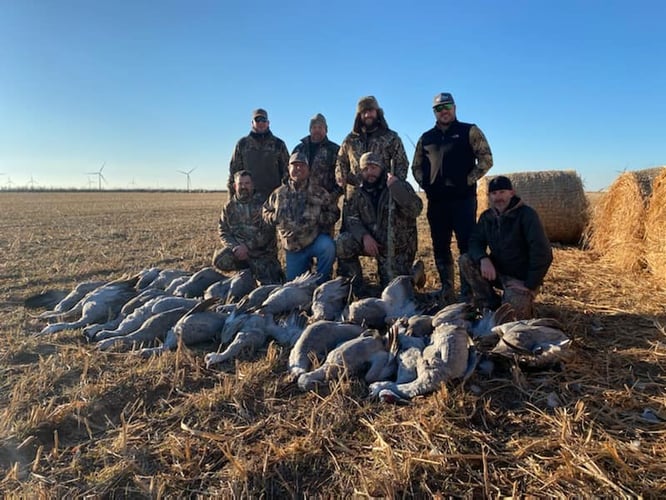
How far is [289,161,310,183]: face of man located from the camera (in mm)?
5695

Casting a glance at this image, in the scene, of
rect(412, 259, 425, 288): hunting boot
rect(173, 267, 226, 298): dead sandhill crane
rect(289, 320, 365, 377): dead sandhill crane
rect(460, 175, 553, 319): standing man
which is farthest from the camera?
rect(173, 267, 226, 298): dead sandhill crane

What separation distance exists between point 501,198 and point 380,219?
1.64 m

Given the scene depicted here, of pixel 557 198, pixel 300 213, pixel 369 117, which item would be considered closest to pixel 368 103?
pixel 369 117

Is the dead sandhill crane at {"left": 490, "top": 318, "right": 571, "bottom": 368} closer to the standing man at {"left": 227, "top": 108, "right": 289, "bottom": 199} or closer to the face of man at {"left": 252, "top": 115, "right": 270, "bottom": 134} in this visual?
the standing man at {"left": 227, "top": 108, "right": 289, "bottom": 199}

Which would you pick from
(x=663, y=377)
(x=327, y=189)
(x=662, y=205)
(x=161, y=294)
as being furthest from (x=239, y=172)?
(x=662, y=205)

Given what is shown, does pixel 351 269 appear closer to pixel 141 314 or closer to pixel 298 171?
pixel 298 171

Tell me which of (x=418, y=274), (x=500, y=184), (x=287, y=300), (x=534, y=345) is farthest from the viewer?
(x=418, y=274)

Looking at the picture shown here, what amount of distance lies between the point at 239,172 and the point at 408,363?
4.01 metres

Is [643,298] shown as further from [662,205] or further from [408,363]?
[408,363]

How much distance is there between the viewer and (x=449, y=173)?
5.54m

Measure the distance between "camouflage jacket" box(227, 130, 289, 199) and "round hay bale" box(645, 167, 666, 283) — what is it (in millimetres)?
5062

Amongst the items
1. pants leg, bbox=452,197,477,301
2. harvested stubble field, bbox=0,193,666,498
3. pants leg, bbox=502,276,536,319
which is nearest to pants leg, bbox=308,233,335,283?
pants leg, bbox=452,197,477,301

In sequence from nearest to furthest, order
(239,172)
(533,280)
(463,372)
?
(463,372) → (533,280) → (239,172)

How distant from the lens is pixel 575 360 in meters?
3.59
